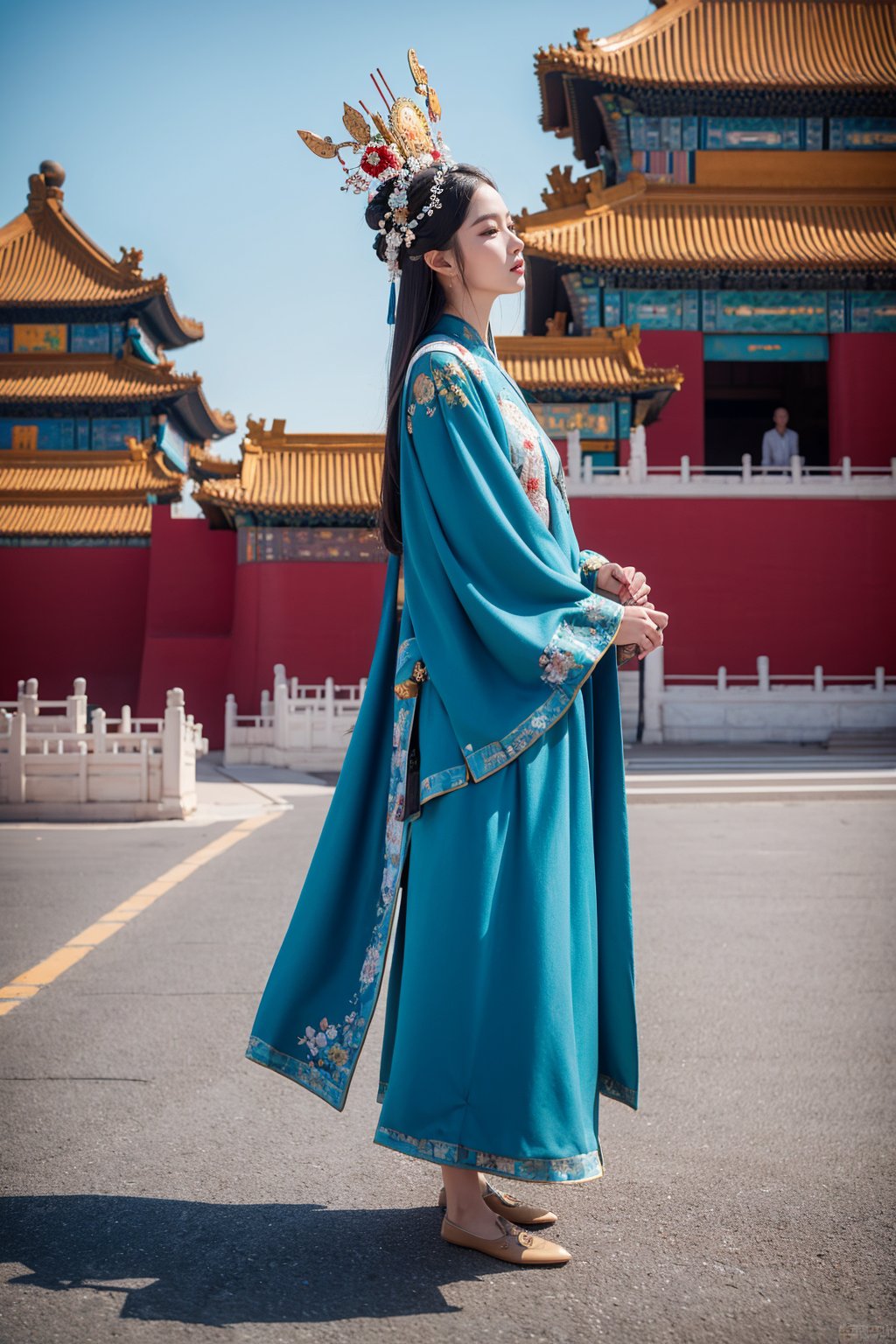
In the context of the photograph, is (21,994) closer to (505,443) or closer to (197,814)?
(505,443)

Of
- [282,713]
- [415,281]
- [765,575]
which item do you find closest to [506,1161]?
[415,281]

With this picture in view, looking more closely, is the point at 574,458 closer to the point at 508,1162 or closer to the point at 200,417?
the point at 200,417

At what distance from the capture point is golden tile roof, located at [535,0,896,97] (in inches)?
898

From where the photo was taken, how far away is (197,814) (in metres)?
11.7

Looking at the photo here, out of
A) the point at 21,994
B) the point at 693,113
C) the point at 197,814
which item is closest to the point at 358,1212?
the point at 21,994

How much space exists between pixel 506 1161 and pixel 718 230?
22245 millimetres

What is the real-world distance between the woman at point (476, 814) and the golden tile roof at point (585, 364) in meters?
18.8

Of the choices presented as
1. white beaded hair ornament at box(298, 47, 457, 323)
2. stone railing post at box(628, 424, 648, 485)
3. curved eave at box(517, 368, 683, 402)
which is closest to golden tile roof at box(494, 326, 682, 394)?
curved eave at box(517, 368, 683, 402)

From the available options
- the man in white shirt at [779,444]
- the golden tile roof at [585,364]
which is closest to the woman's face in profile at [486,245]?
the golden tile roof at [585,364]

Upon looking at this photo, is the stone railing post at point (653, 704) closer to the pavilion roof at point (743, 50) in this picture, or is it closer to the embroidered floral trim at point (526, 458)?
the pavilion roof at point (743, 50)

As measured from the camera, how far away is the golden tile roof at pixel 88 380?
26281 mm

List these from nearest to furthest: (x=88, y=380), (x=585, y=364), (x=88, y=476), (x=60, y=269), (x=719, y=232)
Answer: (x=585, y=364)
(x=719, y=232)
(x=88, y=476)
(x=88, y=380)
(x=60, y=269)

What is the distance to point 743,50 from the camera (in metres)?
23.5

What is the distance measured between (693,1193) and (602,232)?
71.2 feet
